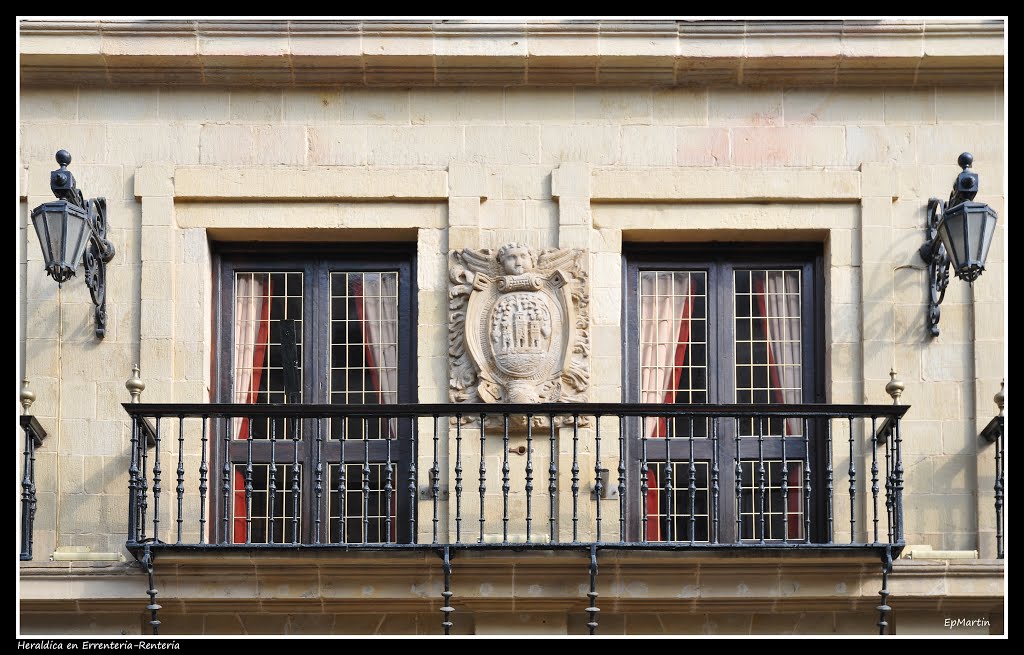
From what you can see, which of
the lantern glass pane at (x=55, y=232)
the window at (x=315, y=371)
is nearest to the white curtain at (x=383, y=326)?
the window at (x=315, y=371)

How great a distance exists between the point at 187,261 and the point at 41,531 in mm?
1936

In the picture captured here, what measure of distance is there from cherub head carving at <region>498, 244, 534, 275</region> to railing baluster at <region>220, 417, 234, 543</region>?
1981 mm

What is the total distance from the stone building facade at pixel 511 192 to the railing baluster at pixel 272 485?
47 cm

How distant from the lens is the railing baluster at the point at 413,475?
14648mm

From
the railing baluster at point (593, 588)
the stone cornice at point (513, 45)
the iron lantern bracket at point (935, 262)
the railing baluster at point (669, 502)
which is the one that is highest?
the stone cornice at point (513, 45)

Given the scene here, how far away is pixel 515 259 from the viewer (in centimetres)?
1546

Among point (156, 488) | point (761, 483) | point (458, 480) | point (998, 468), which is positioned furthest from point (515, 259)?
point (998, 468)

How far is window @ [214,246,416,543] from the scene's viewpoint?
1549 cm

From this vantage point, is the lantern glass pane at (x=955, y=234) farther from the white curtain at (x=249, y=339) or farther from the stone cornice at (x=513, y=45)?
the white curtain at (x=249, y=339)

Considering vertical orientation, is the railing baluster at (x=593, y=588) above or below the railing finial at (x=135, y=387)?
below

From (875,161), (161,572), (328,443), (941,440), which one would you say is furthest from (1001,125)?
(161,572)

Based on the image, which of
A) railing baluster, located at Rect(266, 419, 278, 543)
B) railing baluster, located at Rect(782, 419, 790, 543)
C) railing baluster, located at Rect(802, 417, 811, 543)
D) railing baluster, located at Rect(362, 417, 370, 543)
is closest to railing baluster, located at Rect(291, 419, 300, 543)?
railing baluster, located at Rect(362, 417, 370, 543)

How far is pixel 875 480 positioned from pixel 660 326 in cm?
209

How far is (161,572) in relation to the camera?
48.3 ft
